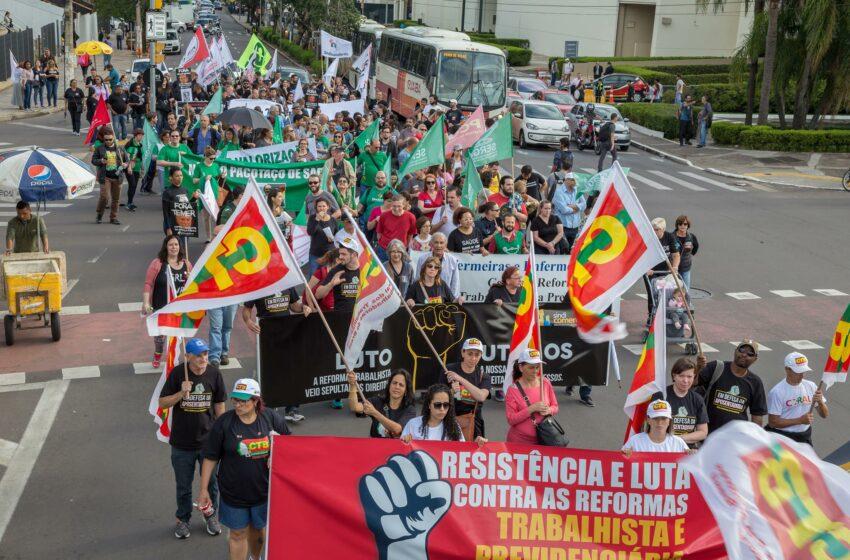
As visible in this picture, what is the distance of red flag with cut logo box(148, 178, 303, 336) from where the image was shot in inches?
322

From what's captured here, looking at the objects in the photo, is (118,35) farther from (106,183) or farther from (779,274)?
(779,274)

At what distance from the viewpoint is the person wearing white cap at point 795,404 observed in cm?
897

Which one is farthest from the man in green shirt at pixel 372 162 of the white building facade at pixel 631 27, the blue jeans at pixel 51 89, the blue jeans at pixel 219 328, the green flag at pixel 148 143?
the white building facade at pixel 631 27

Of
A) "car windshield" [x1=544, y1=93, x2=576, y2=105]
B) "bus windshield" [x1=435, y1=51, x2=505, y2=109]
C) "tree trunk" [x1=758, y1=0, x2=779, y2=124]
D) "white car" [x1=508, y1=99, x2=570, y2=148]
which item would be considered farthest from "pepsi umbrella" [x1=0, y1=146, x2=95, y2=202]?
"car windshield" [x1=544, y1=93, x2=576, y2=105]

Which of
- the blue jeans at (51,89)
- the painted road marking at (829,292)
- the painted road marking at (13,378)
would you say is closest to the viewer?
the painted road marking at (13,378)

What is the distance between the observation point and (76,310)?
14398 millimetres

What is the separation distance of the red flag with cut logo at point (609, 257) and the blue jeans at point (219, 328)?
15.4 ft

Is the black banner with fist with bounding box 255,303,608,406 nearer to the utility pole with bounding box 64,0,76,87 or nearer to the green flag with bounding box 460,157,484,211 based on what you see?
the green flag with bounding box 460,157,484,211

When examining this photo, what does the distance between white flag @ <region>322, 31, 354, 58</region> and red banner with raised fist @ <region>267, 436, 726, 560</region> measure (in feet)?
91.1

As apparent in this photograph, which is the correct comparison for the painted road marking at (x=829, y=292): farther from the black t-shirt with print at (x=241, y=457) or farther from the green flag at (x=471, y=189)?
the black t-shirt with print at (x=241, y=457)

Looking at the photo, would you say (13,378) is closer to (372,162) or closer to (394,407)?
(394,407)

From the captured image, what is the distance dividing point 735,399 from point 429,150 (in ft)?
28.4

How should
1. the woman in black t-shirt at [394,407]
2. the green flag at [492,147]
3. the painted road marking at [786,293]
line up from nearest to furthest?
the woman in black t-shirt at [394,407], the painted road marking at [786,293], the green flag at [492,147]

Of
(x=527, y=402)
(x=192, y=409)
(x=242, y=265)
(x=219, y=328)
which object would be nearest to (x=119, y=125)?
(x=219, y=328)
